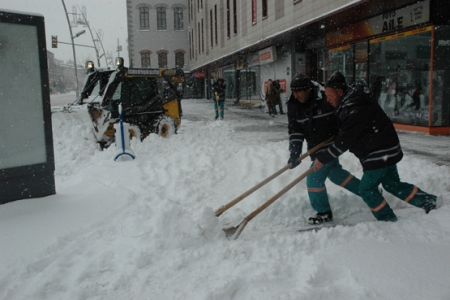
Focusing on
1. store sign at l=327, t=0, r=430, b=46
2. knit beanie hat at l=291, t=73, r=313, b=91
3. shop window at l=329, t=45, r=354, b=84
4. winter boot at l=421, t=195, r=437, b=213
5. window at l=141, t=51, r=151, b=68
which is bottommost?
winter boot at l=421, t=195, r=437, b=213

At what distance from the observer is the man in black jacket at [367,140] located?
149 inches

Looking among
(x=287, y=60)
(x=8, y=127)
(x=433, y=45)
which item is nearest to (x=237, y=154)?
(x=8, y=127)

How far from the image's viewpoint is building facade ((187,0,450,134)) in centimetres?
1050

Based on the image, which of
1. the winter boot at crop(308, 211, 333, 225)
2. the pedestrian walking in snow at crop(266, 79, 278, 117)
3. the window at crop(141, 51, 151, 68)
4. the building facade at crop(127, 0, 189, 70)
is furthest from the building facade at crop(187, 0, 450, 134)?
the window at crop(141, 51, 151, 68)

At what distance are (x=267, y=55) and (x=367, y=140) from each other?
57.6 feet

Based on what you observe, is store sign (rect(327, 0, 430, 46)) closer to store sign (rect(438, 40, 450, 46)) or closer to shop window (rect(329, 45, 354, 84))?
shop window (rect(329, 45, 354, 84))

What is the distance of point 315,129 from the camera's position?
431 cm

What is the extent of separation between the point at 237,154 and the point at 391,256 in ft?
17.8

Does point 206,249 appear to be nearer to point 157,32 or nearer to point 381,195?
point 381,195

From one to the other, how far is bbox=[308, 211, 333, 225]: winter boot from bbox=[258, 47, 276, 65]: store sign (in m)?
16.4

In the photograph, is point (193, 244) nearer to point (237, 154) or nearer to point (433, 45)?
point (237, 154)

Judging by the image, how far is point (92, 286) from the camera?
2.88 m

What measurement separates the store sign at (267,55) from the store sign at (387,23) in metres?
5.63

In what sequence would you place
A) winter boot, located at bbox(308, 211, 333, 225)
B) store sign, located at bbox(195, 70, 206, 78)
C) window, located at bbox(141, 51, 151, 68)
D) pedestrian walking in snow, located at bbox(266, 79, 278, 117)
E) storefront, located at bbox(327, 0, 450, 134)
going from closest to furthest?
winter boot, located at bbox(308, 211, 333, 225), storefront, located at bbox(327, 0, 450, 134), pedestrian walking in snow, located at bbox(266, 79, 278, 117), store sign, located at bbox(195, 70, 206, 78), window, located at bbox(141, 51, 151, 68)
